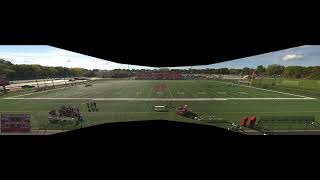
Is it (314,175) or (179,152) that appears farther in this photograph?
(179,152)

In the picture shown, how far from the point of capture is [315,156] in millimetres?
4641

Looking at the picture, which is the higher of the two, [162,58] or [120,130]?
[162,58]

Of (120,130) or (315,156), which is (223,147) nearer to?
(315,156)
